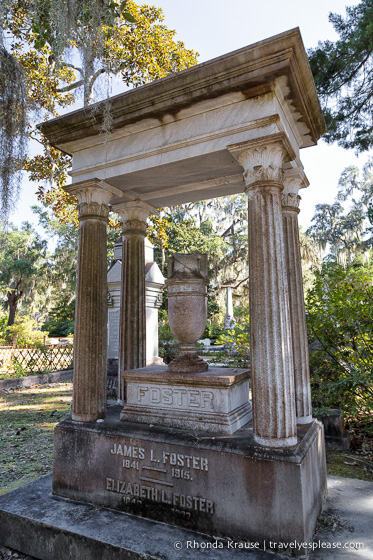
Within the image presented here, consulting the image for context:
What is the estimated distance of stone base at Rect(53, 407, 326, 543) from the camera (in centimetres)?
280

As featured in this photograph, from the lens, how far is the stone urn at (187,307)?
3994mm

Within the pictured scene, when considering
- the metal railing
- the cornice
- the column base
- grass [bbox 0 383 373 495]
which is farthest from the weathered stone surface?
the column base

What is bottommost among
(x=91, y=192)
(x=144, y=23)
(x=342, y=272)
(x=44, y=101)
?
(x=342, y=272)

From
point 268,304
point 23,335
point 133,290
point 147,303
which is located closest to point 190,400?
point 268,304

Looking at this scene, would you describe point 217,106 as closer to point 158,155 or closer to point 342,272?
point 158,155

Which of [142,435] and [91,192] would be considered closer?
[142,435]

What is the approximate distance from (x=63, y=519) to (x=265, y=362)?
8.08ft

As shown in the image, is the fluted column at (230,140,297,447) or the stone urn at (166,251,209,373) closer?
the fluted column at (230,140,297,447)

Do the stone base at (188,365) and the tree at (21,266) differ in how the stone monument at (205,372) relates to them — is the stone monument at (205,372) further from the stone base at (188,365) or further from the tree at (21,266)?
the tree at (21,266)

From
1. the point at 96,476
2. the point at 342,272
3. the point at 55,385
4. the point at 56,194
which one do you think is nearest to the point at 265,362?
the point at 96,476

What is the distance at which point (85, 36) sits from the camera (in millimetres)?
3686

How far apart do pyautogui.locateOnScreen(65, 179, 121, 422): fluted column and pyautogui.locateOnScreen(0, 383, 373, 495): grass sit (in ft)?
5.76

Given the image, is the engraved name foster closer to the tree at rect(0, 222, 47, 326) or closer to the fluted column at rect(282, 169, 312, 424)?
the fluted column at rect(282, 169, 312, 424)

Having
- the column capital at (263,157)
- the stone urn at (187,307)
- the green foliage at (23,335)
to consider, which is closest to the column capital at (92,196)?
the stone urn at (187,307)
